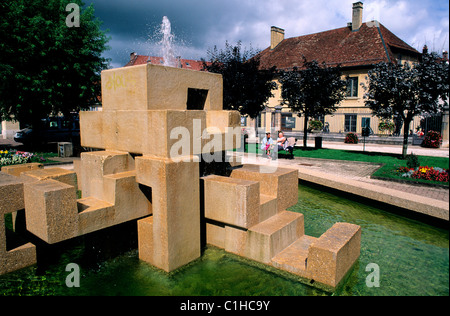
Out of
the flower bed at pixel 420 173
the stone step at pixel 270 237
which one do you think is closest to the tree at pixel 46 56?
the stone step at pixel 270 237

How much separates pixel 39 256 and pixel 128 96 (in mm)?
2962

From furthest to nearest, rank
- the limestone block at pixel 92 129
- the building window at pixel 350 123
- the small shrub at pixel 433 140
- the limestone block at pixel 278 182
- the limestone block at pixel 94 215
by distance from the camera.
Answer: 1. the building window at pixel 350 123
2. the small shrub at pixel 433 140
3. the limestone block at pixel 92 129
4. the limestone block at pixel 278 182
5. the limestone block at pixel 94 215

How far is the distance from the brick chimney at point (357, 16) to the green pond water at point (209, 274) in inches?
1435

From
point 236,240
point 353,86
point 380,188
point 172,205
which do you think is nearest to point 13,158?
point 172,205

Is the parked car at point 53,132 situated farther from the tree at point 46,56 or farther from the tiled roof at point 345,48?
the tiled roof at point 345,48

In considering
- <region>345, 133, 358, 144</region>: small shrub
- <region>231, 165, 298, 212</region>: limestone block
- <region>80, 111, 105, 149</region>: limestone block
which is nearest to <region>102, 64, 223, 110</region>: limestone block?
<region>80, 111, 105, 149</region>: limestone block

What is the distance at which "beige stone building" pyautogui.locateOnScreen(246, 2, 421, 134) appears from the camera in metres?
33.5

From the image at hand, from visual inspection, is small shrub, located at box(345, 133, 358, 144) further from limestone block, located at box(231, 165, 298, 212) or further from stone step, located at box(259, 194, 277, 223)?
stone step, located at box(259, 194, 277, 223)

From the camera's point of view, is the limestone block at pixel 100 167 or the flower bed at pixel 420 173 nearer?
the limestone block at pixel 100 167

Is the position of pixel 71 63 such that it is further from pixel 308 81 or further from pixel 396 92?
pixel 396 92

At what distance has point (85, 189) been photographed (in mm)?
5613

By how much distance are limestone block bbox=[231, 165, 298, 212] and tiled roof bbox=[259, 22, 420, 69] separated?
27.5 meters

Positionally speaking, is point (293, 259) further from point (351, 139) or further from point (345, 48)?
point (345, 48)

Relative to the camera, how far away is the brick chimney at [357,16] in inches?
1420
